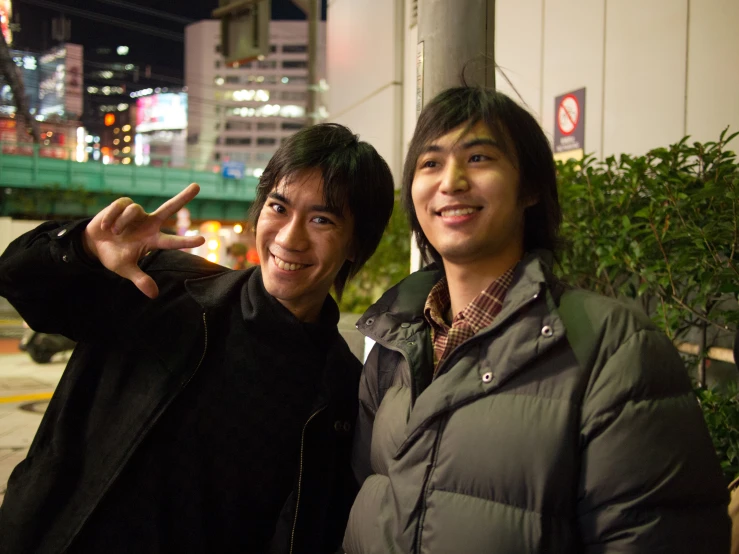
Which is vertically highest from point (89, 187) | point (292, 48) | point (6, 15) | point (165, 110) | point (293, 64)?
point (292, 48)

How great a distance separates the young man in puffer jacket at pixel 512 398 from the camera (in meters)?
1.21

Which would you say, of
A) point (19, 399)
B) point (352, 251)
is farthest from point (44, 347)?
point (352, 251)

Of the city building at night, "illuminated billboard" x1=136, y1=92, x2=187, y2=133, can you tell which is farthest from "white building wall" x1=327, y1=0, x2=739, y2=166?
the city building at night

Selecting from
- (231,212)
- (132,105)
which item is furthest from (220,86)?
(231,212)

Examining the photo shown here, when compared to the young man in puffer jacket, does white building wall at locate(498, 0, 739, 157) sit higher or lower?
higher

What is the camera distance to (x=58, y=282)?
5.89 feet

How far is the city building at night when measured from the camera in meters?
92.4

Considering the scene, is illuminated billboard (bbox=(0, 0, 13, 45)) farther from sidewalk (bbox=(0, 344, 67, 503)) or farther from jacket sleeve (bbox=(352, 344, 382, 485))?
jacket sleeve (bbox=(352, 344, 382, 485))

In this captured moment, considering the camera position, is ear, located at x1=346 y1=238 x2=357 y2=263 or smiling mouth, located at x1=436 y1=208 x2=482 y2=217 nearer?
smiling mouth, located at x1=436 y1=208 x2=482 y2=217

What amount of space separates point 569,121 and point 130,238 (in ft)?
15.0

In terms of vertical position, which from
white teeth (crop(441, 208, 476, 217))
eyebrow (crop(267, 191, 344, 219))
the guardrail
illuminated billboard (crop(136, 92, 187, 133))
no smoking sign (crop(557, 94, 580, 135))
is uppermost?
illuminated billboard (crop(136, 92, 187, 133))

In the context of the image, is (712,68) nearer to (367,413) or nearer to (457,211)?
(457,211)

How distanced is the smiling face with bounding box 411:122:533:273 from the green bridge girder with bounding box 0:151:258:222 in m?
28.5

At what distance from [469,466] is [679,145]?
8.75 ft
